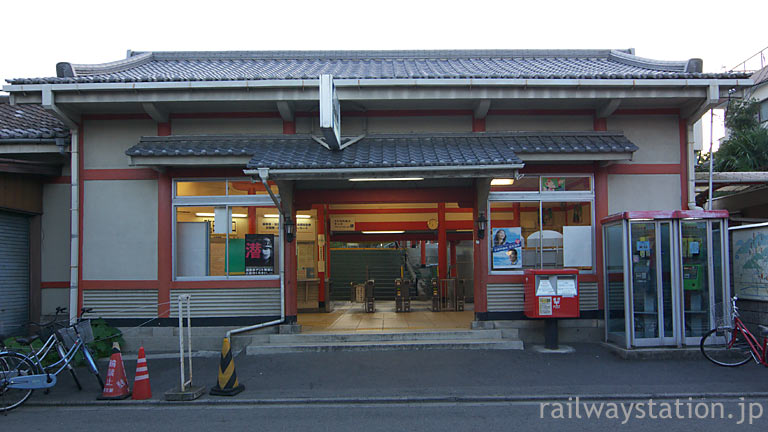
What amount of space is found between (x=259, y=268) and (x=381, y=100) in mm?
4280

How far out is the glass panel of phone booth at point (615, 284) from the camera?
1063cm

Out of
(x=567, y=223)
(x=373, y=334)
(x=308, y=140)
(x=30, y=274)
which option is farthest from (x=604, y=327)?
(x=30, y=274)

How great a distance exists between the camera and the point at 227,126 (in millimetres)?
11750

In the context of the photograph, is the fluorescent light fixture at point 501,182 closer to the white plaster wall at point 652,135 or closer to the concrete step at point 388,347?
the white plaster wall at point 652,135

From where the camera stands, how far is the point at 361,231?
62.6ft

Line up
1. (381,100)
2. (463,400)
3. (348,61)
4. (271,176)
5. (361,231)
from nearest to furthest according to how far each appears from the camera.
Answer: (463,400) → (271,176) → (381,100) → (348,61) → (361,231)

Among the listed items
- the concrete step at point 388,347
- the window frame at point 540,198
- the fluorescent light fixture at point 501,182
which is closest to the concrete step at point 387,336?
the concrete step at point 388,347

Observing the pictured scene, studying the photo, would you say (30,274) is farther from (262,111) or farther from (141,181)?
(262,111)

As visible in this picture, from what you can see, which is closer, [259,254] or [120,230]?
[120,230]

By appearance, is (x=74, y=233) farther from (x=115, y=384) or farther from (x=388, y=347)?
(x=388, y=347)

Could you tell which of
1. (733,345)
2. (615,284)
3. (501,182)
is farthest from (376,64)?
(733,345)

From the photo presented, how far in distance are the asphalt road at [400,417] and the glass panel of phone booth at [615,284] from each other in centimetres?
318

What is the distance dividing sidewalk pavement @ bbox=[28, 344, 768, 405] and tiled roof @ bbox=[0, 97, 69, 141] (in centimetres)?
488

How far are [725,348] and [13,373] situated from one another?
37.1 feet
